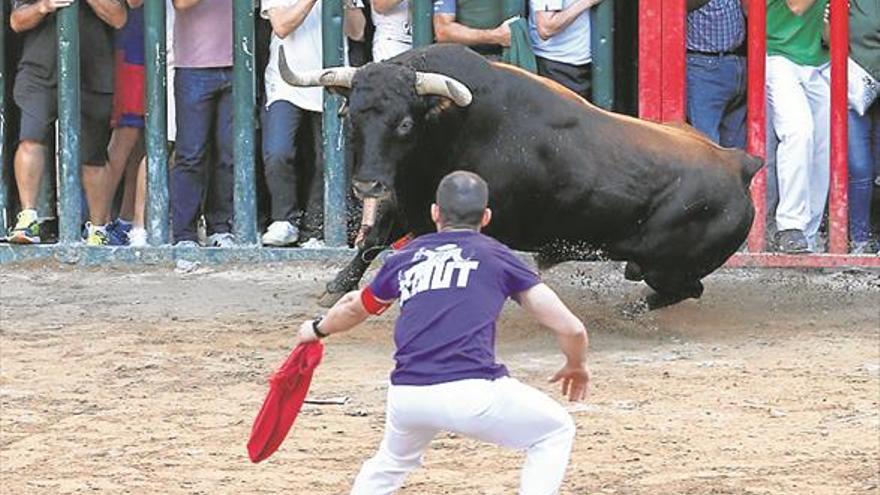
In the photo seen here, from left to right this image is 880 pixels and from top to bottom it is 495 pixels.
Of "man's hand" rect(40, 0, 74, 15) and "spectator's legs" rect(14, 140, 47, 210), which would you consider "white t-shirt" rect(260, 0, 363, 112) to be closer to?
"man's hand" rect(40, 0, 74, 15)

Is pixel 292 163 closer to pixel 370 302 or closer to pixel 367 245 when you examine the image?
pixel 367 245

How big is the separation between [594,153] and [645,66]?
5.17ft

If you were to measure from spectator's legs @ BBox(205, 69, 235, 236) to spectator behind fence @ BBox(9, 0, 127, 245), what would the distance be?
0.68 m

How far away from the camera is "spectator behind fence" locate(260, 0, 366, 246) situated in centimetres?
1195

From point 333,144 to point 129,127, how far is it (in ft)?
4.52

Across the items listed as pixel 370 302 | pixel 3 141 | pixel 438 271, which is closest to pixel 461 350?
pixel 438 271

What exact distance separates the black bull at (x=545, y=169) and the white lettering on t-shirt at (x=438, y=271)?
3513 mm

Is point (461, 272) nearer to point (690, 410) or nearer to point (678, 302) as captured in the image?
point (690, 410)

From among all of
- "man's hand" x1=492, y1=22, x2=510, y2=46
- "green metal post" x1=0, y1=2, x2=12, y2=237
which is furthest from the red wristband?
"green metal post" x1=0, y1=2, x2=12, y2=237

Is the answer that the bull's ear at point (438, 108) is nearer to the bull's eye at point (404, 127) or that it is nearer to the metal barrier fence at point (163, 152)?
the bull's eye at point (404, 127)

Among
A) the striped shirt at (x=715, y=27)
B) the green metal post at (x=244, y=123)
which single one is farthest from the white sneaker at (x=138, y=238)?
the striped shirt at (x=715, y=27)

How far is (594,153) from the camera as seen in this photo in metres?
10.2

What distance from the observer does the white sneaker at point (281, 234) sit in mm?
12094

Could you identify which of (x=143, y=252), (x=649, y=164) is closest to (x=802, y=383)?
(x=649, y=164)
